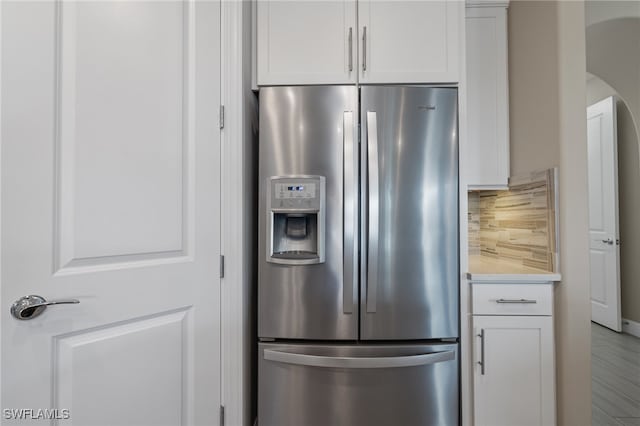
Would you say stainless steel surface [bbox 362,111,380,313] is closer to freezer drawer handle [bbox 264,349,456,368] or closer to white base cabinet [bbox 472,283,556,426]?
freezer drawer handle [bbox 264,349,456,368]

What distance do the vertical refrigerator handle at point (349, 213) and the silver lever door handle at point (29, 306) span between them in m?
1.00

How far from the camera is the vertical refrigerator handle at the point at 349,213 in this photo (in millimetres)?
1341

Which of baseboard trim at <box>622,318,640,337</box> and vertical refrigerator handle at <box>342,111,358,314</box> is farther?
baseboard trim at <box>622,318,640,337</box>

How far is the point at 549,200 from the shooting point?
145cm

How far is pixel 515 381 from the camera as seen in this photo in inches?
53.1

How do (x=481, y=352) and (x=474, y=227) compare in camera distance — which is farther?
(x=474, y=227)

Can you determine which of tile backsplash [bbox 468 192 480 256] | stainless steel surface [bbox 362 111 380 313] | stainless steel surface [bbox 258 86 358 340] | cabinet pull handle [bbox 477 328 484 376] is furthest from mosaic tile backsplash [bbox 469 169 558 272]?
stainless steel surface [bbox 258 86 358 340]

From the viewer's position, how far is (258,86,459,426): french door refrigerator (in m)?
1.33

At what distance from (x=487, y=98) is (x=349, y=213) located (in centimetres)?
114

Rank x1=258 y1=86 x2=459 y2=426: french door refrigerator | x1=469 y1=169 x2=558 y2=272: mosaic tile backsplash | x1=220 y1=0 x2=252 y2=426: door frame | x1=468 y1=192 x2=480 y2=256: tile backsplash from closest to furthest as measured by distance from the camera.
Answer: x1=220 y1=0 x2=252 y2=426: door frame < x1=258 y1=86 x2=459 y2=426: french door refrigerator < x1=469 y1=169 x2=558 y2=272: mosaic tile backsplash < x1=468 y1=192 x2=480 y2=256: tile backsplash

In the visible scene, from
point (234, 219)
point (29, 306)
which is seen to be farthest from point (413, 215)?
point (29, 306)

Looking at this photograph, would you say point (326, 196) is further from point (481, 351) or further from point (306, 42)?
point (481, 351)

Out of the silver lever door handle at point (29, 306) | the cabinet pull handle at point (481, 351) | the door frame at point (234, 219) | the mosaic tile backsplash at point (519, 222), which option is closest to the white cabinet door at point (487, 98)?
the mosaic tile backsplash at point (519, 222)

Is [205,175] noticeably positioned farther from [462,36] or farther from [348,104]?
[462,36]
